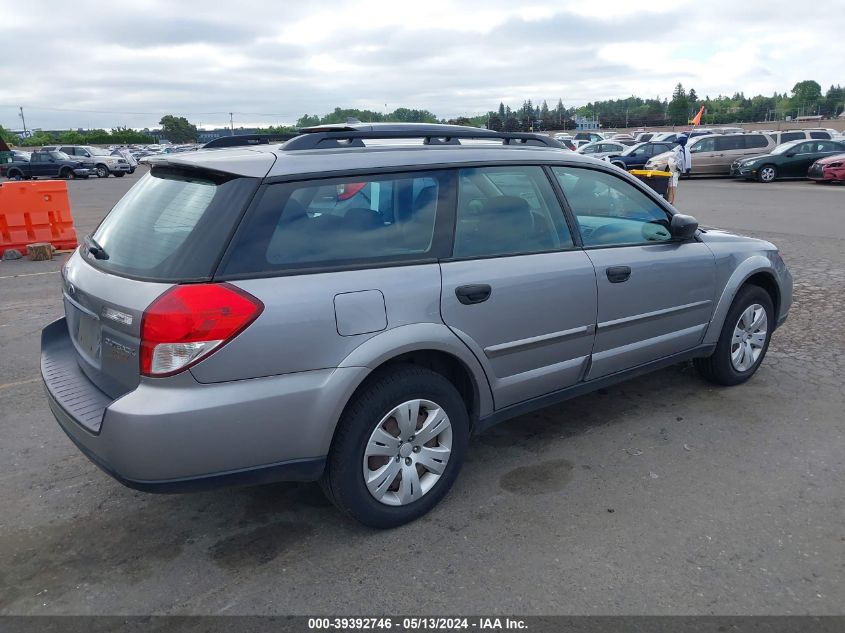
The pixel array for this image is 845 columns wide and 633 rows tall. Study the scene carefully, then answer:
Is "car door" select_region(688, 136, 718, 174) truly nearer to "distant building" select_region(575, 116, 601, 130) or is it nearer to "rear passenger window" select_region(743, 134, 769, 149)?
"rear passenger window" select_region(743, 134, 769, 149)

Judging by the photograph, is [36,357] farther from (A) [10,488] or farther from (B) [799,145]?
(B) [799,145]

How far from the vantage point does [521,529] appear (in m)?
3.20

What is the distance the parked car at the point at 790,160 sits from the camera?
2350 cm

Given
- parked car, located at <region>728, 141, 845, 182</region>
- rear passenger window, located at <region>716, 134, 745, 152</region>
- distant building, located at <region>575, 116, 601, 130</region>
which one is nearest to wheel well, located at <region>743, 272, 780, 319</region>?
parked car, located at <region>728, 141, 845, 182</region>

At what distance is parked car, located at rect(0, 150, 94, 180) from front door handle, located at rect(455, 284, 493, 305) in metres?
36.7

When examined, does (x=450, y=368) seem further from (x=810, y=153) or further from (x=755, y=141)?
(x=755, y=141)

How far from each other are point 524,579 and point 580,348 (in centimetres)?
141

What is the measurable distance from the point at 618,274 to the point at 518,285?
76cm

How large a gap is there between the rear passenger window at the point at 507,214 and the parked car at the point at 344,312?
0.03ft

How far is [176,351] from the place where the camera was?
265 cm

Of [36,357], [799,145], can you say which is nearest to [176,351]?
[36,357]

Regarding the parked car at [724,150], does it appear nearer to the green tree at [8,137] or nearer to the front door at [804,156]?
the front door at [804,156]

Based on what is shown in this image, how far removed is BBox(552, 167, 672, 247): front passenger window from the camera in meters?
3.96

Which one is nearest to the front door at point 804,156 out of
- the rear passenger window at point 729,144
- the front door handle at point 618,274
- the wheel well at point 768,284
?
the rear passenger window at point 729,144
